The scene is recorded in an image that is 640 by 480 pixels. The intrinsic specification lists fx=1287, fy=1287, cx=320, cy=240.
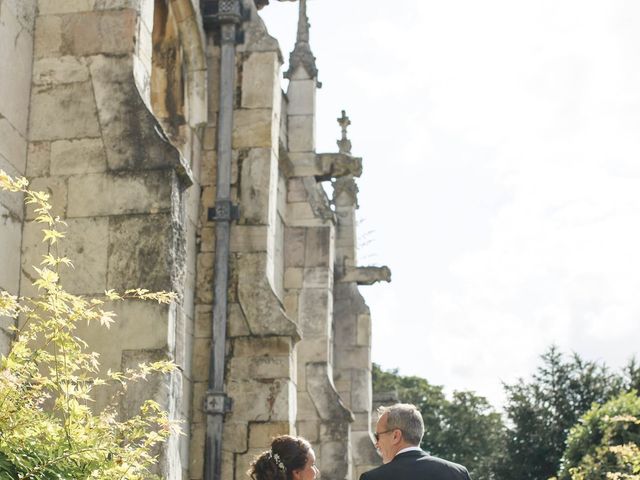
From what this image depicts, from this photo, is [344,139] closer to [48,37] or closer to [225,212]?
[225,212]

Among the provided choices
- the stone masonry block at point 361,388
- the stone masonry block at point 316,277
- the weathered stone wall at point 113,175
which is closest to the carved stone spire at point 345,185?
the stone masonry block at point 361,388

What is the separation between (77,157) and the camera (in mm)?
8469

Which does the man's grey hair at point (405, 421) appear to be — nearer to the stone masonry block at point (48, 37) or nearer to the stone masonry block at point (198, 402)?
the stone masonry block at point (48, 37)

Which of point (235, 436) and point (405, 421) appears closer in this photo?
point (405, 421)

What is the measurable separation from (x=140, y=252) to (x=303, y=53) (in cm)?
913

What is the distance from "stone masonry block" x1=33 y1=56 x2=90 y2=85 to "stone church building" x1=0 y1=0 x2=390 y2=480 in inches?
0.5

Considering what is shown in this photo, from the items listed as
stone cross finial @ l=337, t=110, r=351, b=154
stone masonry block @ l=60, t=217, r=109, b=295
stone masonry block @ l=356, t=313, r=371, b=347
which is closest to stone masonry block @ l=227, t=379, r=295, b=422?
stone masonry block @ l=60, t=217, r=109, b=295

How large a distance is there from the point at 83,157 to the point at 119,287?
98 cm

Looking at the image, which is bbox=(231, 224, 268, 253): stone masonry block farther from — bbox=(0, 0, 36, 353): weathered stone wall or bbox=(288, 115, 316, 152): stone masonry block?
bbox=(0, 0, 36, 353): weathered stone wall

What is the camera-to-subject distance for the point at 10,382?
518 centimetres

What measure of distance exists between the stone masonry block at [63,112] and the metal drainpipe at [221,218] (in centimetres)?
379

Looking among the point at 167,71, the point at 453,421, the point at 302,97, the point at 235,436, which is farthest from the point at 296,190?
the point at 453,421

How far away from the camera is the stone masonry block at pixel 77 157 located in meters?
8.39

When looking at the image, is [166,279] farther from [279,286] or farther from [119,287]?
[279,286]
